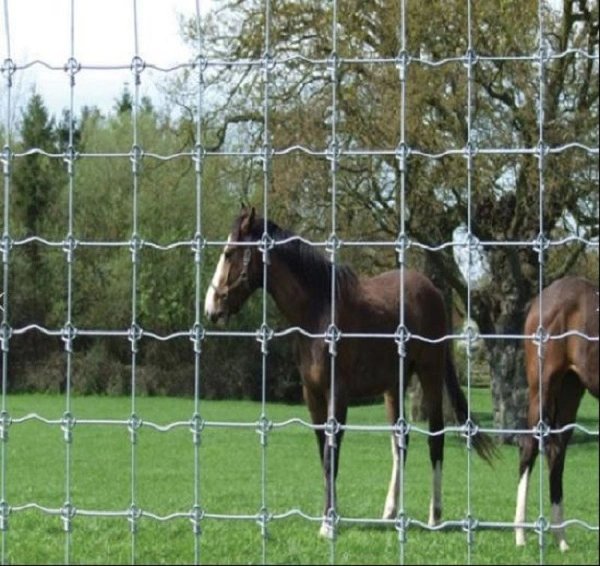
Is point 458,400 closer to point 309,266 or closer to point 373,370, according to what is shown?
point 373,370

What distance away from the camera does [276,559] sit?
243 inches

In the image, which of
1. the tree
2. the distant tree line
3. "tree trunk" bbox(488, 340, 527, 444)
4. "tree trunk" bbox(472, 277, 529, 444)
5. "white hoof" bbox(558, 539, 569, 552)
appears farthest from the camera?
the tree

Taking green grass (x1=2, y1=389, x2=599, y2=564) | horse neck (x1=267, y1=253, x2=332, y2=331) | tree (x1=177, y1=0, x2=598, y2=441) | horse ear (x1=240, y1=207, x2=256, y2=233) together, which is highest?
tree (x1=177, y1=0, x2=598, y2=441)

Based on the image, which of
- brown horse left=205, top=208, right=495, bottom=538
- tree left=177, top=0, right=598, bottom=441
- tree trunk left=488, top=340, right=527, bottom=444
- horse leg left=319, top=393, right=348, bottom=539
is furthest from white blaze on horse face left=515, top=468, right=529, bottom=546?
tree left=177, top=0, right=598, bottom=441

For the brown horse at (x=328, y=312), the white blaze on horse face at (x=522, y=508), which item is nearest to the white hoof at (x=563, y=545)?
the white blaze on horse face at (x=522, y=508)

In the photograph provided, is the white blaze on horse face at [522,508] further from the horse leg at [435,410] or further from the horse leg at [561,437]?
the horse leg at [435,410]

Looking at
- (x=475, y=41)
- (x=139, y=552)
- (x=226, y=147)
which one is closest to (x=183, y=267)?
(x=226, y=147)

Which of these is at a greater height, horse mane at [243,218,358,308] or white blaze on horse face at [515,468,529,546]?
horse mane at [243,218,358,308]

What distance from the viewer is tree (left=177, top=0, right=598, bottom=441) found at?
12859mm

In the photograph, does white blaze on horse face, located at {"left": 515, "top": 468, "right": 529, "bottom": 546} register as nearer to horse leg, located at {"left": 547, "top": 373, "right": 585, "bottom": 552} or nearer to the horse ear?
horse leg, located at {"left": 547, "top": 373, "right": 585, "bottom": 552}

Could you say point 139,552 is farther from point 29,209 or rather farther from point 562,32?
point 29,209

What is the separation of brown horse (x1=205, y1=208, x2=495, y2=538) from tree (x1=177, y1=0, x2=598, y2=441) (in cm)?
389

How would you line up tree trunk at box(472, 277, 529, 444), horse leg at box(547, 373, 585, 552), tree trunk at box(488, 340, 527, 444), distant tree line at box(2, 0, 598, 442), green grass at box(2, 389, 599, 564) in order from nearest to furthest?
green grass at box(2, 389, 599, 564) < horse leg at box(547, 373, 585, 552) < tree trunk at box(488, 340, 527, 444) < tree trunk at box(472, 277, 529, 444) < distant tree line at box(2, 0, 598, 442)

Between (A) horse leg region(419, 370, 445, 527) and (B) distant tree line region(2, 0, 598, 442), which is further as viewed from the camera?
(B) distant tree line region(2, 0, 598, 442)
